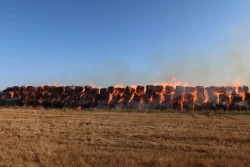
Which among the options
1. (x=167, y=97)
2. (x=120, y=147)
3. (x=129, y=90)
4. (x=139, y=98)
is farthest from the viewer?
(x=129, y=90)

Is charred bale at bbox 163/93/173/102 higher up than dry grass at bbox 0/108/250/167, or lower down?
higher up

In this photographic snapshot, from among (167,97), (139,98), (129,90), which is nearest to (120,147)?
(167,97)

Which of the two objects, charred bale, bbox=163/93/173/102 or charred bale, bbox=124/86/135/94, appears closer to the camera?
charred bale, bbox=163/93/173/102

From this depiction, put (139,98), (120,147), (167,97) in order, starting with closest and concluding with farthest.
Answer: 1. (120,147)
2. (167,97)
3. (139,98)

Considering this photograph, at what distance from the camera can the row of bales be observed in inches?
1526

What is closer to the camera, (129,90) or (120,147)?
(120,147)

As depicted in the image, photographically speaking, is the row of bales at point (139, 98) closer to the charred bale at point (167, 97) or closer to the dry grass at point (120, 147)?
the charred bale at point (167, 97)

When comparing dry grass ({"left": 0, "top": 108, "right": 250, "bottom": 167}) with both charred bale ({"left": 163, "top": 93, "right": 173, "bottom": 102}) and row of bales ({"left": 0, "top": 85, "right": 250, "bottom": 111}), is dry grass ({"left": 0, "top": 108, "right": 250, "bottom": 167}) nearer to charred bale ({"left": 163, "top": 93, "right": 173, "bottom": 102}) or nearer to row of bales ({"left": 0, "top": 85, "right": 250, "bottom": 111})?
row of bales ({"left": 0, "top": 85, "right": 250, "bottom": 111})

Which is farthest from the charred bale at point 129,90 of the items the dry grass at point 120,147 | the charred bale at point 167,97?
the dry grass at point 120,147

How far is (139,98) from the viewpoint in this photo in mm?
41375

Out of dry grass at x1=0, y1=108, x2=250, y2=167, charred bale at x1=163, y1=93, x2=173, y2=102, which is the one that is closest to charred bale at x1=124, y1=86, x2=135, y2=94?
charred bale at x1=163, y1=93, x2=173, y2=102

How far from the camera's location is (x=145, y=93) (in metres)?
42.1

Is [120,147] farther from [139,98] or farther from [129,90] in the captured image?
[129,90]

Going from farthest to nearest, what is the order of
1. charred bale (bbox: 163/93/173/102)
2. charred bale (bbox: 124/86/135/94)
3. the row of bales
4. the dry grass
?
charred bale (bbox: 124/86/135/94), charred bale (bbox: 163/93/173/102), the row of bales, the dry grass
